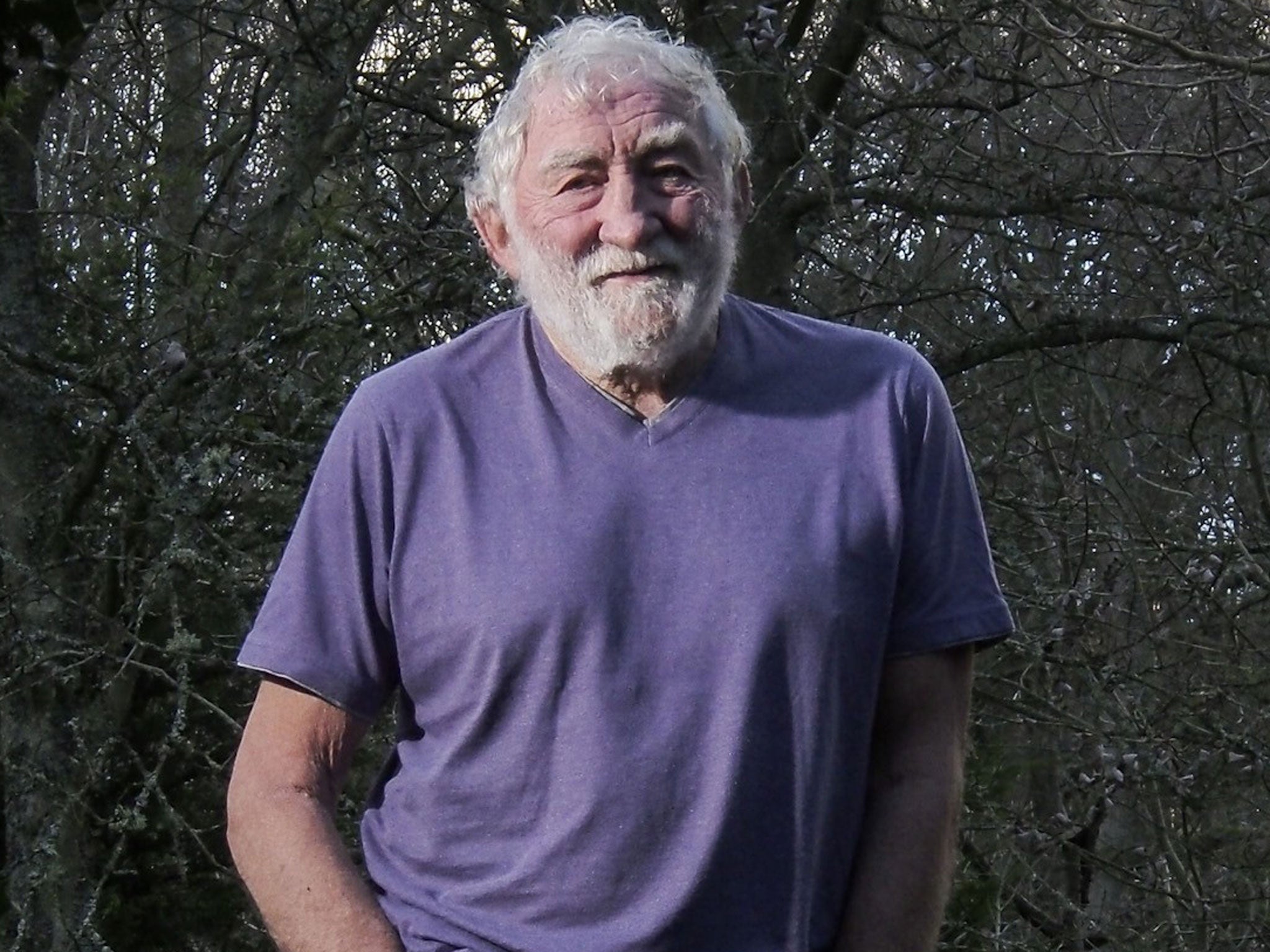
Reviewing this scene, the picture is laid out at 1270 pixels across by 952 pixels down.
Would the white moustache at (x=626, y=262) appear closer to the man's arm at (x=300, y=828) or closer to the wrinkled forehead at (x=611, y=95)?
the wrinkled forehead at (x=611, y=95)

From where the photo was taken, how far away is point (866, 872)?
2123 mm

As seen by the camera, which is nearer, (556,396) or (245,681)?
(556,396)

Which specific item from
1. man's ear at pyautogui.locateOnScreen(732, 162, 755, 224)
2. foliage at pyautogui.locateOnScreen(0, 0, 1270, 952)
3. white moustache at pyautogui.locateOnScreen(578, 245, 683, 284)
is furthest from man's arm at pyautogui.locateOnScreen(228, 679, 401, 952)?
foliage at pyautogui.locateOnScreen(0, 0, 1270, 952)

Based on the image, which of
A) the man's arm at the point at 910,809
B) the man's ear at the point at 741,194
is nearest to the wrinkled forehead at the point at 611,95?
the man's ear at the point at 741,194

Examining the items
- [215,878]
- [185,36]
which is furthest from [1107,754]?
[185,36]

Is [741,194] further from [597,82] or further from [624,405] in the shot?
[624,405]

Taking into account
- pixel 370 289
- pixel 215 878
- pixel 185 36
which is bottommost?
pixel 215 878

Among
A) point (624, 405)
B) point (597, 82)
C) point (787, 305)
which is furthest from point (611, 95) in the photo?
point (787, 305)

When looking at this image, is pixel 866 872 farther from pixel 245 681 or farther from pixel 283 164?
pixel 283 164

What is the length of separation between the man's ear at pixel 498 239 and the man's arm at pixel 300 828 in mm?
618

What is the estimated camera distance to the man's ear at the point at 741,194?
2.40m

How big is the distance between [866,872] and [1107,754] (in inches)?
125

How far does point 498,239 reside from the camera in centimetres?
246

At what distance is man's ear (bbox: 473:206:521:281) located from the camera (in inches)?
94.8
